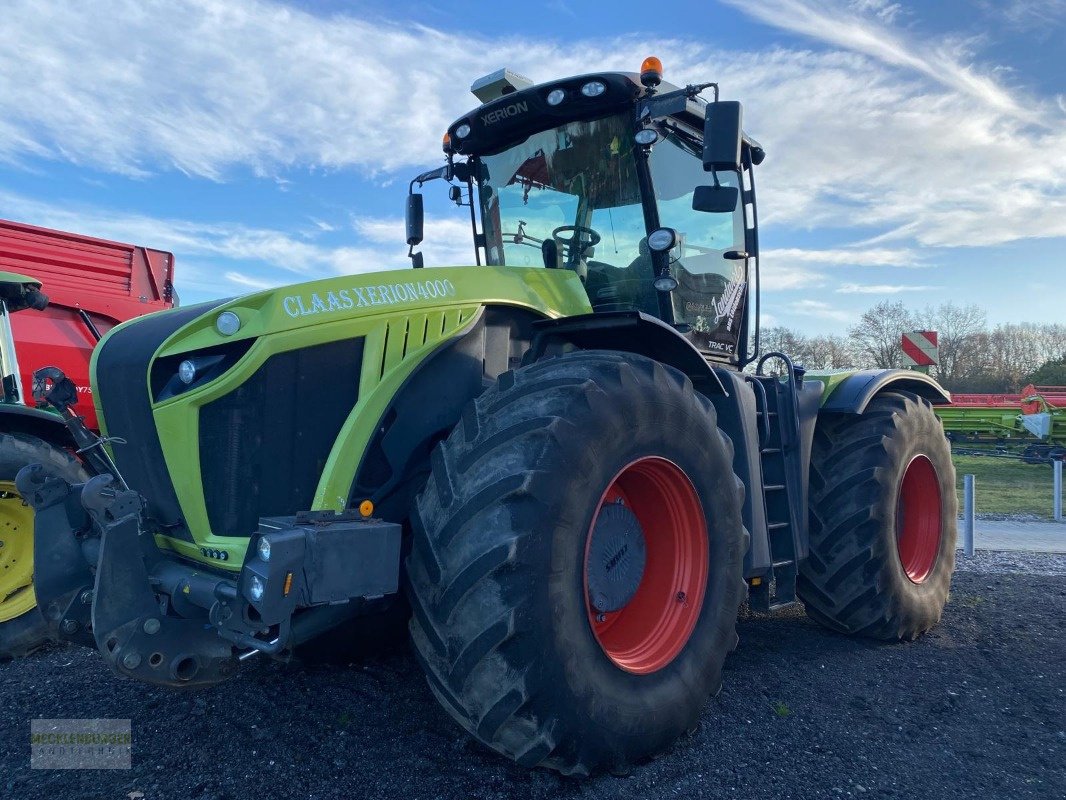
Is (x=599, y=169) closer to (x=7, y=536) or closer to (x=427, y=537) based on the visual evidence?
(x=427, y=537)

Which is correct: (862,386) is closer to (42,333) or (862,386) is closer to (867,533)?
(867,533)

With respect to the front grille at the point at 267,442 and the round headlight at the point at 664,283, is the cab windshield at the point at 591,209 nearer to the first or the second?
the round headlight at the point at 664,283

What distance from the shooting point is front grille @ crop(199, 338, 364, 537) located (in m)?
2.75

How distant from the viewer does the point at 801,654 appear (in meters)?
4.35

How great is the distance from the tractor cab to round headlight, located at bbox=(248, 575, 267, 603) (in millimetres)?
2471

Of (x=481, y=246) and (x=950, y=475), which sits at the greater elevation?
(x=481, y=246)

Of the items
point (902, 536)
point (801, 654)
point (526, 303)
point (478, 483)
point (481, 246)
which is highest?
Result: point (481, 246)

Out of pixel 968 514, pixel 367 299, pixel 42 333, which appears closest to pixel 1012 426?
pixel 968 514

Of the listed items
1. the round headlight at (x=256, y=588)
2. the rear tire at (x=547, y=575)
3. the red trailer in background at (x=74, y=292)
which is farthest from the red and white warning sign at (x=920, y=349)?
the red trailer in background at (x=74, y=292)

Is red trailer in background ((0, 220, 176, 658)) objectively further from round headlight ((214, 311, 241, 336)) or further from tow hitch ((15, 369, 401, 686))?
round headlight ((214, 311, 241, 336))

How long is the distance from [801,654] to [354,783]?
8.76ft

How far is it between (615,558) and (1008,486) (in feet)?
48.7

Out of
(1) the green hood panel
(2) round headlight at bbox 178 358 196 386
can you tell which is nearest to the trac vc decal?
(1) the green hood panel

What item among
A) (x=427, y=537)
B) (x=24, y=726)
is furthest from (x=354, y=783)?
(x=24, y=726)
